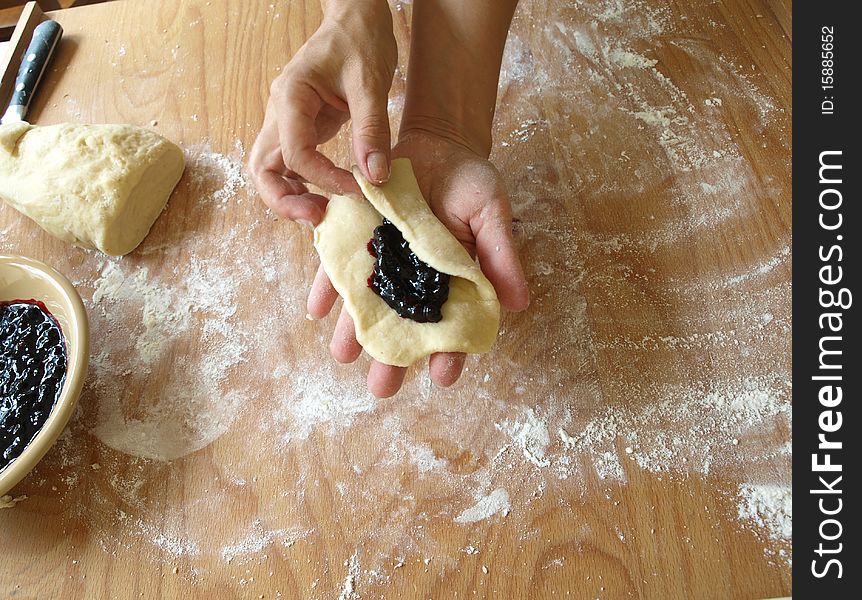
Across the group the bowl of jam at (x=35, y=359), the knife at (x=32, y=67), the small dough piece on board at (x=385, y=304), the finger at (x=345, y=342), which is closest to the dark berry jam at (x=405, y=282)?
the small dough piece on board at (x=385, y=304)

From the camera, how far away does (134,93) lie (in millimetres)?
1978

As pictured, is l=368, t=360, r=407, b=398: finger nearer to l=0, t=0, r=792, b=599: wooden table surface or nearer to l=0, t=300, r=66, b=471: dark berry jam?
l=0, t=0, r=792, b=599: wooden table surface

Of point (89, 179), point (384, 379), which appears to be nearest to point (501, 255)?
point (384, 379)

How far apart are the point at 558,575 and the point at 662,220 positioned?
0.88 meters

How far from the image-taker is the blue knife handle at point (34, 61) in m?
1.95

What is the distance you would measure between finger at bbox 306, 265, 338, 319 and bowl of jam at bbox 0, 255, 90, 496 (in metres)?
0.50

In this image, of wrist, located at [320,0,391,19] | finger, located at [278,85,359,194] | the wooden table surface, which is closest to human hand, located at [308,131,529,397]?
the wooden table surface

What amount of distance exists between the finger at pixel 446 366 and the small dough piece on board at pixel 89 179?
912 millimetres

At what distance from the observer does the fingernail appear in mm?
1332

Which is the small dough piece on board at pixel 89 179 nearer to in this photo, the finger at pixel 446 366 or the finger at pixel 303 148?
the finger at pixel 303 148

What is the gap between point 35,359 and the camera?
1.46 meters

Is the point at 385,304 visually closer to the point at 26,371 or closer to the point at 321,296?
the point at 321,296
